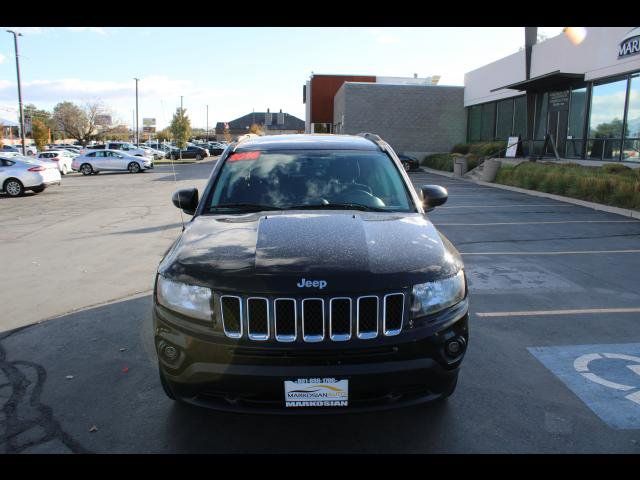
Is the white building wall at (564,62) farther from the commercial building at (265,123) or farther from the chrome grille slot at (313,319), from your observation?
the commercial building at (265,123)

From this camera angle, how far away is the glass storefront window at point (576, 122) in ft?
72.5

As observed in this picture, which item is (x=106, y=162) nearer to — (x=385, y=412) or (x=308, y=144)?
(x=308, y=144)

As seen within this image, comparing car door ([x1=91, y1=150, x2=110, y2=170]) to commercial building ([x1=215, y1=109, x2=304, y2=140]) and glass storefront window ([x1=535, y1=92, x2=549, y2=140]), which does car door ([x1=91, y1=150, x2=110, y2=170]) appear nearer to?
glass storefront window ([x1=535, y1=92, x2=549, y2=140])

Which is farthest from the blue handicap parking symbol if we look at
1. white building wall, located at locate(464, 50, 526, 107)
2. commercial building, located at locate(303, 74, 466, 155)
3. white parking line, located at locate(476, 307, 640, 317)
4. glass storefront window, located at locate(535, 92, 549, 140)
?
commercial building, located at locate(303, 74, 466, 155)

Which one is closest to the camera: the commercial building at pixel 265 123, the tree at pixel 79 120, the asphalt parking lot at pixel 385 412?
the asphalt parking lot at pixel 385 412

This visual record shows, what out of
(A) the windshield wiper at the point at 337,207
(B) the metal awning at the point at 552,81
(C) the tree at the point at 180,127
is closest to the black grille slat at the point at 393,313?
(A) the windshield wiper at the point at 337,207

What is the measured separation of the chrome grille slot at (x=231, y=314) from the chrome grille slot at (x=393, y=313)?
0.78m

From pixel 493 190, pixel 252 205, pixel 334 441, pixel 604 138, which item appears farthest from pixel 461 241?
pixel 604 138

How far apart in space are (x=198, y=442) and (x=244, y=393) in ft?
2.29

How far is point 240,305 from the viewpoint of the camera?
9.13 feet

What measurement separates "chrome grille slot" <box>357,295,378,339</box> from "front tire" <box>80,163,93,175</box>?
32.8 m

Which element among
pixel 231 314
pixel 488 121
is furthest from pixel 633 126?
pixel 231 314

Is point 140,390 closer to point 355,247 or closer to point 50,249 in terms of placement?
point 355,247

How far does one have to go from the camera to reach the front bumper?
8.87 feet
